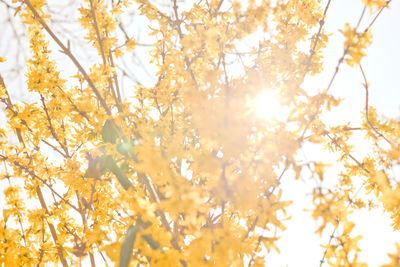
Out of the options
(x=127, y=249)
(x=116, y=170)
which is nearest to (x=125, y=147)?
(x=116, y=170)

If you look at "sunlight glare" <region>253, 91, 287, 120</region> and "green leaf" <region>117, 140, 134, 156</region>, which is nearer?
"sunlight glare" <region>253, 91, 287, 120</region>

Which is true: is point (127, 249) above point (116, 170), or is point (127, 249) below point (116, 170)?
below

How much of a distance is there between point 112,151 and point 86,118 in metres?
0.37

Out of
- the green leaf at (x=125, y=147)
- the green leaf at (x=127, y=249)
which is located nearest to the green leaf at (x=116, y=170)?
the green leaf at (x=125, y=147)

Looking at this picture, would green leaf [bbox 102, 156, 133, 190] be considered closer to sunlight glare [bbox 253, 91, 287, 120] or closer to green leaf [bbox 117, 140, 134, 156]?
green leaf [bbox 117, 140, 134, 156]

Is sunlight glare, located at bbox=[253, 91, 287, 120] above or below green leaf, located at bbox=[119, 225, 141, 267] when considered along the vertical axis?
above

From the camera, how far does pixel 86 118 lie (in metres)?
1.00

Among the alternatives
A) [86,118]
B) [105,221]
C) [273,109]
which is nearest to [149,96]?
[86,118]

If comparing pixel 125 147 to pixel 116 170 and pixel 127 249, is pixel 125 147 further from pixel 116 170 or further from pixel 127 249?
pixel 127 249

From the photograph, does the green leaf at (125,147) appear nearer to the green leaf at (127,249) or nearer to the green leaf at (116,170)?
the green leaf at (116,170)

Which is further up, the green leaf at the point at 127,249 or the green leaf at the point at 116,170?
the green leaf at the point at 116,170

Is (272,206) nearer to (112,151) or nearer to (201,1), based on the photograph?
(112,151)

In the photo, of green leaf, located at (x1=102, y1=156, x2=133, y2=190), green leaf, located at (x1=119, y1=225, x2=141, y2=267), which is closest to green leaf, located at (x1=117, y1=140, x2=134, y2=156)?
green leaf, located at (x1=102, y1=156, x2=133, y2=190)

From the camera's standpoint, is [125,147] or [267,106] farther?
[125,147]
